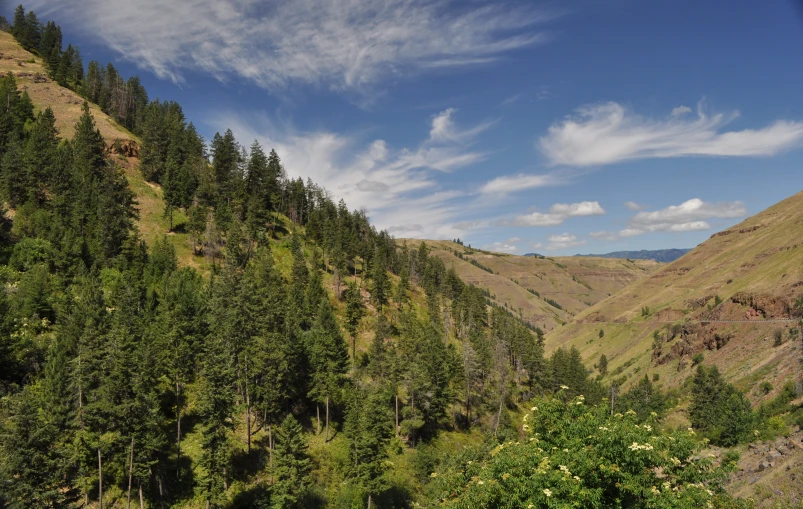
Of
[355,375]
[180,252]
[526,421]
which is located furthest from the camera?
[180,252]

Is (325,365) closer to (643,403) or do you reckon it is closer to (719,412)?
(719,412)

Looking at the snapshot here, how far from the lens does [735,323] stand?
406ft

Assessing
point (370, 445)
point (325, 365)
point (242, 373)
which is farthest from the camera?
point (325, 365)

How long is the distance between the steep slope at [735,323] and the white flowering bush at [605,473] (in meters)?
83.7

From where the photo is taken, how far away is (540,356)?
10350 cm

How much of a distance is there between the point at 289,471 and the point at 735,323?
142 metres

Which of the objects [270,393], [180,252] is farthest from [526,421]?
[180,252]

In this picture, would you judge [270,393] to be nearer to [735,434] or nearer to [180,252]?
[180,252]

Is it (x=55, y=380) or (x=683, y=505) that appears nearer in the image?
(x=683, y=505)

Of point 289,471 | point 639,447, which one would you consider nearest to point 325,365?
point 289,471

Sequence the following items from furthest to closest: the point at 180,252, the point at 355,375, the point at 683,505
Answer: the point at 180,252, the point at 355,375, the point at 683,505

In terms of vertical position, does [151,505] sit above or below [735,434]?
above

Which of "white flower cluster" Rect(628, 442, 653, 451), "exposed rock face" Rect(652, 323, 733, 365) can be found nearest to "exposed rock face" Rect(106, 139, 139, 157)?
"white flower cluster" Rect(628, 442, 653, 451)

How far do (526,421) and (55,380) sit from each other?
41547 mm
